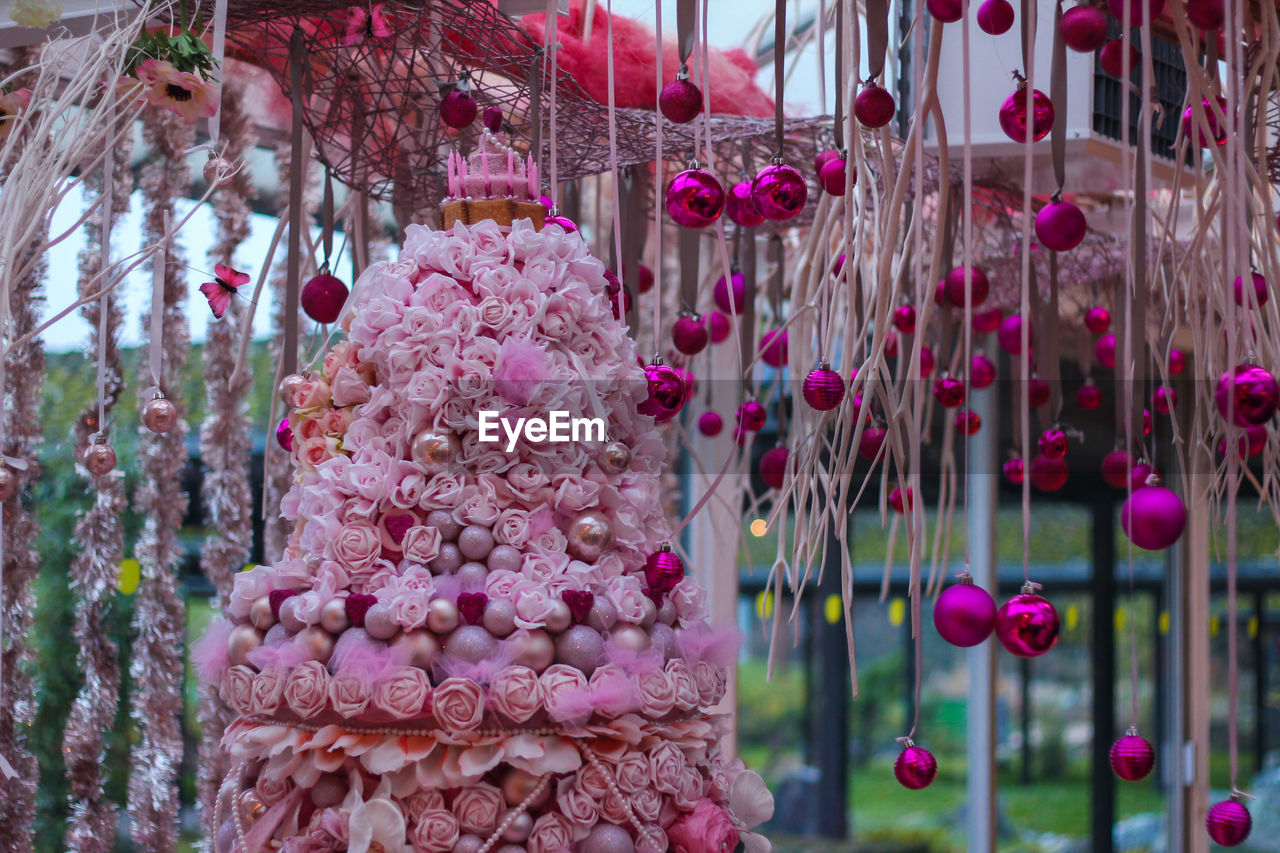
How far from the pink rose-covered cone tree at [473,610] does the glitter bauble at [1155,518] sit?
0.37 meters

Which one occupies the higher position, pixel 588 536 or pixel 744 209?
pixel 744 209

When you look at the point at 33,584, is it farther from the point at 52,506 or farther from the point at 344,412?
the point at 344,412

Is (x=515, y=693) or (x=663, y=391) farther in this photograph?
(x=663, y=391)

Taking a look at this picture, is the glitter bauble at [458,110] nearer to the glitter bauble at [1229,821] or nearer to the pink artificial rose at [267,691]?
the pink artificial rose at [267,691]

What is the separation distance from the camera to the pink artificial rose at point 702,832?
38.3 inches

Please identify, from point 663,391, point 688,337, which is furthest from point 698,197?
point 688,337

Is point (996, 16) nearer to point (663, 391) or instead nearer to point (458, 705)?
point (663, 391)

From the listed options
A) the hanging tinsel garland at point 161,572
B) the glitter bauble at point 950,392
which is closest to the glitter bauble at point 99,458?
the hanging tinsel garland at point 161,572

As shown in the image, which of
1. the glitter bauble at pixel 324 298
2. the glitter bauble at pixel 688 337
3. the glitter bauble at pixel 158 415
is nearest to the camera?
the glitter bauble at pixel 158 415

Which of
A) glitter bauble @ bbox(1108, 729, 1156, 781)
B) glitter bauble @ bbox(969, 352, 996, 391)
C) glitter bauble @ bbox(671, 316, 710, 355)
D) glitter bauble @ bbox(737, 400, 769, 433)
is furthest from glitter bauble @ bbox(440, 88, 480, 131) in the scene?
glitter bauble @ bbox(969, 352, 996, 391)

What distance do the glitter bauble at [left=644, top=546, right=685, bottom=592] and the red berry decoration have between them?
369 millimetres

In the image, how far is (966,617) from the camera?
913 mm

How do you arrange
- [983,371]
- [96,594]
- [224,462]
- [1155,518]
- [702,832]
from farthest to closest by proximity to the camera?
[983,371]
[224,462]
[96,594]
[702,832]
[1155,518]

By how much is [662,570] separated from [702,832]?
22 cm
